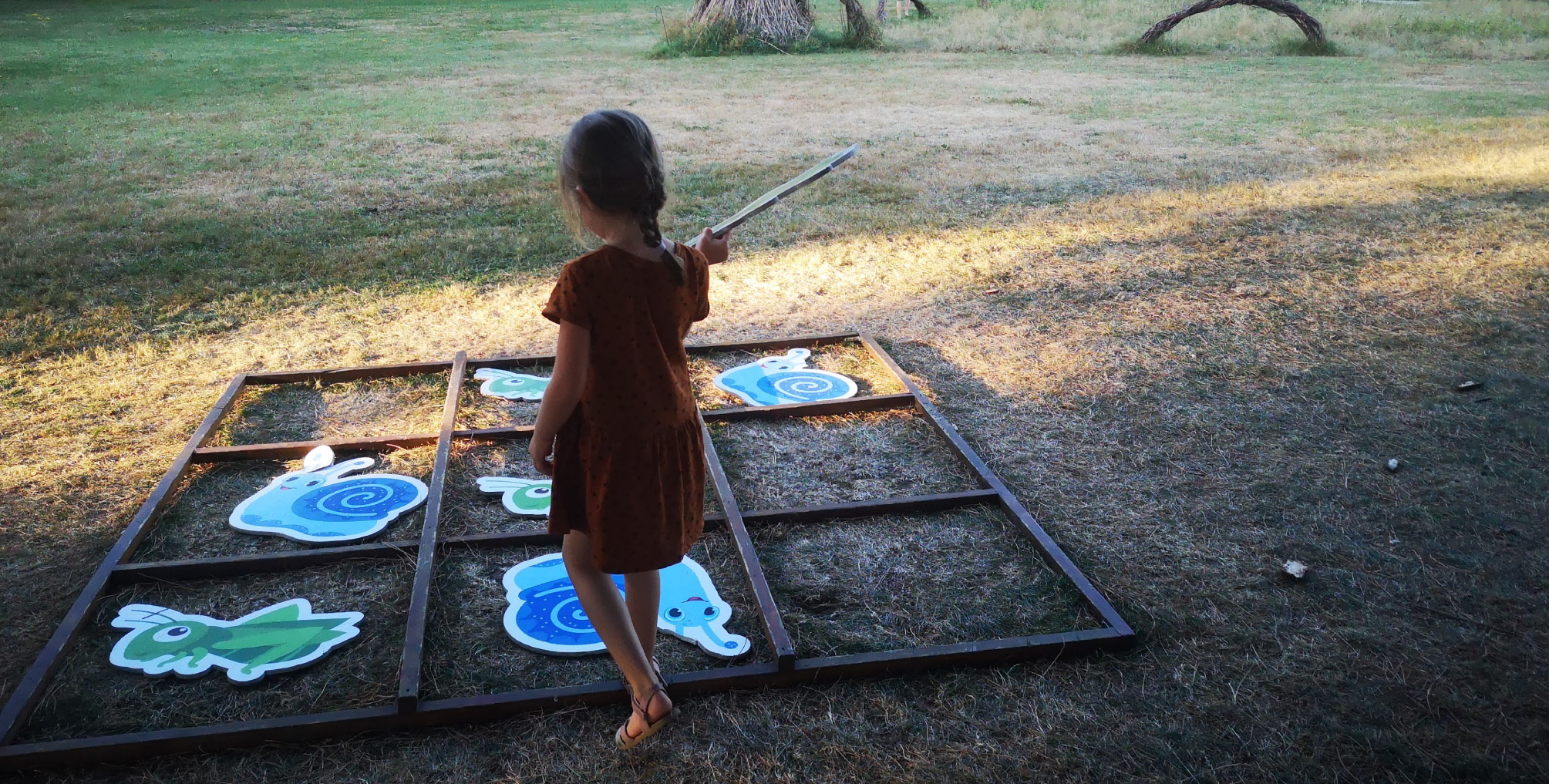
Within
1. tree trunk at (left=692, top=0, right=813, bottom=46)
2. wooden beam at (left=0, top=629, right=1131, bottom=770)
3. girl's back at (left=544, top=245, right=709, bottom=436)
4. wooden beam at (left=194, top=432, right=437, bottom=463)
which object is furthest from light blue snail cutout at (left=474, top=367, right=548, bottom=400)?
tree trunk at (left=692, top=0, right=813, bottom=46)

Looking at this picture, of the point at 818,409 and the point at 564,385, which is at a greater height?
the point at 564,385

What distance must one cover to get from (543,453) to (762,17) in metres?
13.7

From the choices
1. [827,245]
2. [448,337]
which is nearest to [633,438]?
[448,337]

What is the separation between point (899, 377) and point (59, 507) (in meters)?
2.84

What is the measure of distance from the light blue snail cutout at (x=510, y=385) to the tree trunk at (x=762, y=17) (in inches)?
449

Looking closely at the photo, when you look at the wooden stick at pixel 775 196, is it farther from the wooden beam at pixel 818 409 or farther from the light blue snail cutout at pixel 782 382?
the light blue snail cutout at pixel 782 382

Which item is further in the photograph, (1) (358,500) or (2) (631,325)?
(1) (358,500)

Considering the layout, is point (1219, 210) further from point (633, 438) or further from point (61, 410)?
point (61, 410)

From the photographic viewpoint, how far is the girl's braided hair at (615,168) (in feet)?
5.72

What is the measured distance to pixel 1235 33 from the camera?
1511 cm

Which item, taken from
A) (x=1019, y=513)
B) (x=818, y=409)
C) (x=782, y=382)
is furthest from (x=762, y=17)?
(x=1019, y=513)

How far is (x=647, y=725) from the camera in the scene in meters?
2.16

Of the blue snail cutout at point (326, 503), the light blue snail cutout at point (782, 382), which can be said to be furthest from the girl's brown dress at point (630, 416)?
the light blue snail cutout at point (782, 382)

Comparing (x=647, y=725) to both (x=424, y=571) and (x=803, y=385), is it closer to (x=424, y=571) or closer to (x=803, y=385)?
(x=424, y=571)
